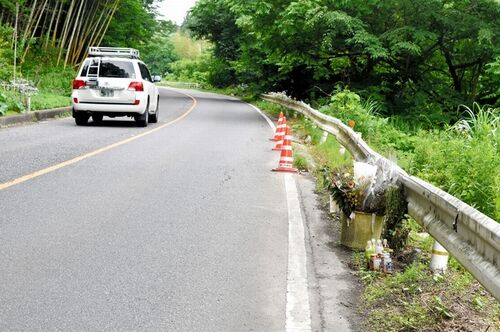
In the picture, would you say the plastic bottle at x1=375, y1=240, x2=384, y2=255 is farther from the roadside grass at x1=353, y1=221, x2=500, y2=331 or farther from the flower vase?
the flower vase

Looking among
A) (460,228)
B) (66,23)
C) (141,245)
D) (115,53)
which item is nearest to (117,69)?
(115,53)

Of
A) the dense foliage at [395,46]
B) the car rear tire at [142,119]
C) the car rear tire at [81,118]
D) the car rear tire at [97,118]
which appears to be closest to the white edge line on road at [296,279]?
the car rear tire at [142,119]

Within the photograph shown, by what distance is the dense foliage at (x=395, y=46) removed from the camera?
19578 millimetres

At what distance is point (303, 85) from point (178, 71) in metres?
74.9

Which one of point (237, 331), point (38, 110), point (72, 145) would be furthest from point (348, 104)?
point (237, 331)

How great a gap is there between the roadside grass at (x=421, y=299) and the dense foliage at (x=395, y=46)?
48.2 ft

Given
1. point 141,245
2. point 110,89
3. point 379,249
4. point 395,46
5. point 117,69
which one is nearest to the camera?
point 379,249

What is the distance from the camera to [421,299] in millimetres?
4020

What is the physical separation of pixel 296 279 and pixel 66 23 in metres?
26.2

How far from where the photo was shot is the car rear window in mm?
16172

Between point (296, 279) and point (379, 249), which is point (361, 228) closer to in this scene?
point (379, 249)

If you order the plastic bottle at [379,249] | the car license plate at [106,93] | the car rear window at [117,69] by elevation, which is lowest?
the plastic bottle at [379,249]

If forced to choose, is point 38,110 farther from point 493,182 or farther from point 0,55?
point 493,182

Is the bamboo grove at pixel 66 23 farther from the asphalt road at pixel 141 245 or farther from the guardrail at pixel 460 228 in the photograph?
the guardrail at pixel 460 228
